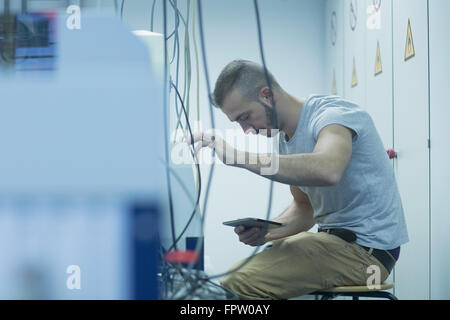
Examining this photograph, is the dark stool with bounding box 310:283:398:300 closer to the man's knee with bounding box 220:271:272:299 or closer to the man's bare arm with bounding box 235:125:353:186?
the man's knee with bounding box 220:271:272:299

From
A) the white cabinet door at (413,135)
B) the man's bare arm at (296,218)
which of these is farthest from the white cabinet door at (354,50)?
the man's bare arm at (296,218)

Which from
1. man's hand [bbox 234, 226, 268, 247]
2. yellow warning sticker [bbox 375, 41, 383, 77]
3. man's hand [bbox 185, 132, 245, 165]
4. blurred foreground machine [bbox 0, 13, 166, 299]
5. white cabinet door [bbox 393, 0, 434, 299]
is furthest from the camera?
yellow warning sticker [bbox 375, 41, 383, 77]

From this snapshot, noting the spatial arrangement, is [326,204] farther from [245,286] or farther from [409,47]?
[409,47]

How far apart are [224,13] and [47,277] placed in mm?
2945

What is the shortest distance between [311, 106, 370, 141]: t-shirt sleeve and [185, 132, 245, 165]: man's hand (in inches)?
11.9

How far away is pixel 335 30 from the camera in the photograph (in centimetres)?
307

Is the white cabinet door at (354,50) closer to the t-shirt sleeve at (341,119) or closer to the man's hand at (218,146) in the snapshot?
the t-shirt sleeve at (341,119)

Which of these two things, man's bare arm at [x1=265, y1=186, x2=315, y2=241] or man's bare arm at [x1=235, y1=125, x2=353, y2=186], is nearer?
man's bare arm at [x1=235, y1=125, x2=353, y2=186]

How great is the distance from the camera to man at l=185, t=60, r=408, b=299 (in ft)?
3.84

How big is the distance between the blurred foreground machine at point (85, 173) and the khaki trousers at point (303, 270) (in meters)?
0.48

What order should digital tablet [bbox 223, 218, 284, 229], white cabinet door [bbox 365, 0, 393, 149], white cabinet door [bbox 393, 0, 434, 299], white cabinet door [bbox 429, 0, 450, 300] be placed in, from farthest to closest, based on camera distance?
1. white cabinet door [bbox 365, 0, 393, 149]
2. white cabinet door [bbox 393, 0, 434, 299]
3. white cabinet door [bbox 429, 0, 450, 300]
4. digital tablet [bbox 223, 218, 284, 229]

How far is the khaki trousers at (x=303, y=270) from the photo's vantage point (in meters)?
1.17

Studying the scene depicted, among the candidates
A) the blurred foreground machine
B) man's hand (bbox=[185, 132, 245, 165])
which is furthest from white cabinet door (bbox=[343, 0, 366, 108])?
the blurred foreground machine

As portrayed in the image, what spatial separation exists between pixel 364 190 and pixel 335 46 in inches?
80.6
